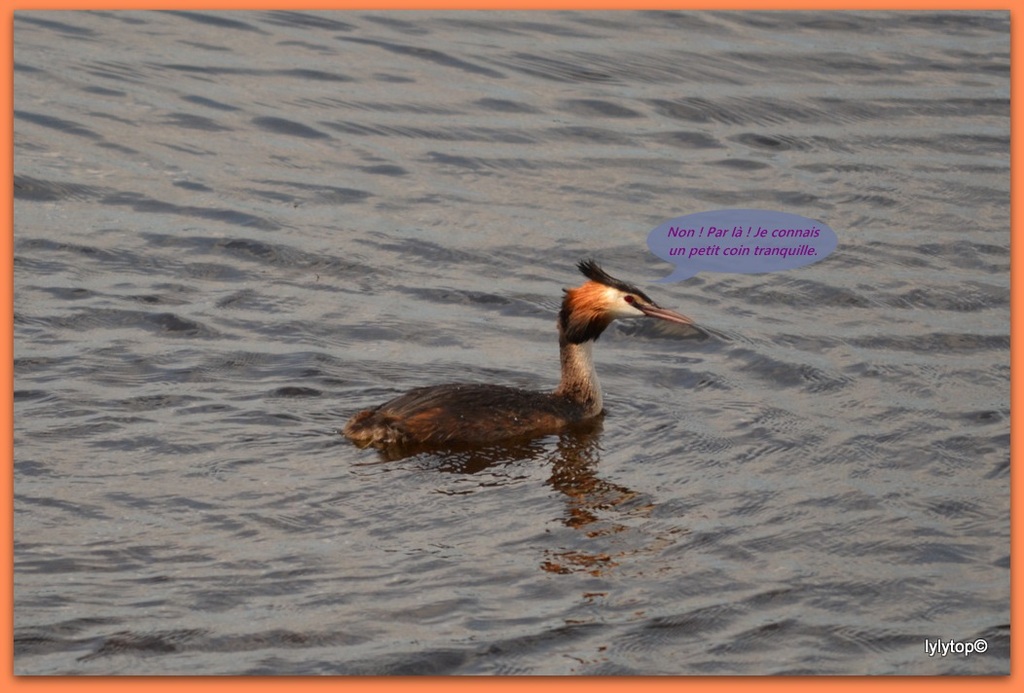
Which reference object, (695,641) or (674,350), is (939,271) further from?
(695,641)

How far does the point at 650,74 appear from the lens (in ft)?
55.2

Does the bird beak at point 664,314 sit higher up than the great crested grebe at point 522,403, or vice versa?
the bird beak at point 664,314

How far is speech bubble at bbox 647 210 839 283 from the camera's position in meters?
13.5

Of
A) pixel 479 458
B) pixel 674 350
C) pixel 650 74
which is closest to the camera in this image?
pixel 479 458

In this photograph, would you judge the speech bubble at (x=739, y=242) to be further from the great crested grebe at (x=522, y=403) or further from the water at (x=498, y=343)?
the great crested grebe at (x=522, y=403)

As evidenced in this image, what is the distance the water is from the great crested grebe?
0.20m

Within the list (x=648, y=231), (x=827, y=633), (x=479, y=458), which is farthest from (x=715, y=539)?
(x=648, y=231)

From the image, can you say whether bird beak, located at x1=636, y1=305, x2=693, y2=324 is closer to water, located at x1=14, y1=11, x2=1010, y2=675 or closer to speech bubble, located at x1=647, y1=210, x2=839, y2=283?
water, located at x1=14, y1=11, x2=1010, y2=675

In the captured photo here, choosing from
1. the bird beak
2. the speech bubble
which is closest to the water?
the speech bubble

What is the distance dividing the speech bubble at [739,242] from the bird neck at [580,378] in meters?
2.10

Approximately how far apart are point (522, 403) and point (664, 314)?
1181 millimetres

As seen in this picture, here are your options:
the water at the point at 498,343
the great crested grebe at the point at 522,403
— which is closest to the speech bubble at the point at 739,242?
the water at the point at 498,343

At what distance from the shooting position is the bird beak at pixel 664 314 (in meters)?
11.4

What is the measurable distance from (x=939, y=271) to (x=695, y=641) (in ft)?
18.9
